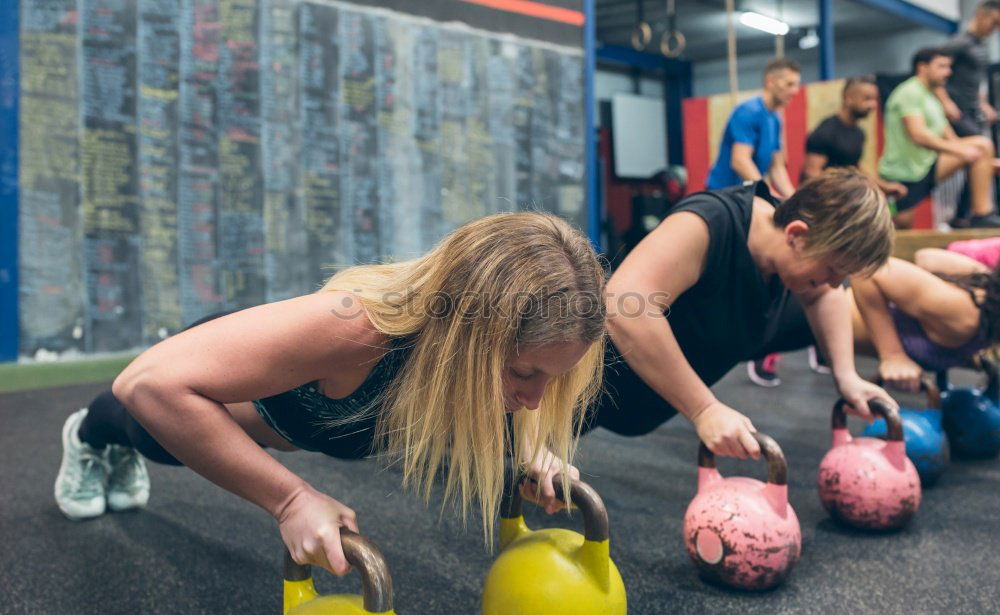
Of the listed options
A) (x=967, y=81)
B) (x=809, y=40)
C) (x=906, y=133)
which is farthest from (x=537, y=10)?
(x=809, y=40)

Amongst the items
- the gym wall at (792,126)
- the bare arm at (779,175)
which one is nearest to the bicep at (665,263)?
the bare arm at (779,175)

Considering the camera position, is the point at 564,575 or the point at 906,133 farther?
the point at 906,133

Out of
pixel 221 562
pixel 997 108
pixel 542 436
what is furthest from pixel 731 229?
pixel 997 108

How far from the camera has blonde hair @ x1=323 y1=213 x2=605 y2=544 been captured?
97cm

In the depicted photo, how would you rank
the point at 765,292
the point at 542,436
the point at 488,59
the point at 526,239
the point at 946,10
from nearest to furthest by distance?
the point at 526,239 → the point at 542,436 → the point at 765,292 → the point at 488,59 → the point at 946,10

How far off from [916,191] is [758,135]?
3.53ft

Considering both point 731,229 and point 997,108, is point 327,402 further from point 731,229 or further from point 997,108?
point 997,108

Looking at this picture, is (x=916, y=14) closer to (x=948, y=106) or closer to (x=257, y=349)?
(x=948, y=106)

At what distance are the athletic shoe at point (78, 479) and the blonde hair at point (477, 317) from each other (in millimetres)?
979

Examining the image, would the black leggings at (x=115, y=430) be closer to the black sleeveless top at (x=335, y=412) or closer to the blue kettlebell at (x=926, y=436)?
the black sleeveless top at (x=335, y=412)

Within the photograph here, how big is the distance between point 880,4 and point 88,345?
681cm

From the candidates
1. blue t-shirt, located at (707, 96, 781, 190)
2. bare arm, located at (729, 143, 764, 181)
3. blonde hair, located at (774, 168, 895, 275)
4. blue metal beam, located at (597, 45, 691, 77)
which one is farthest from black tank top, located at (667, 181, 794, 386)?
blue metal beam, located at (597, 45, 691, 77)

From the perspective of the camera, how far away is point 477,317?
97cm

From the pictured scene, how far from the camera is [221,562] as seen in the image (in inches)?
60.7
